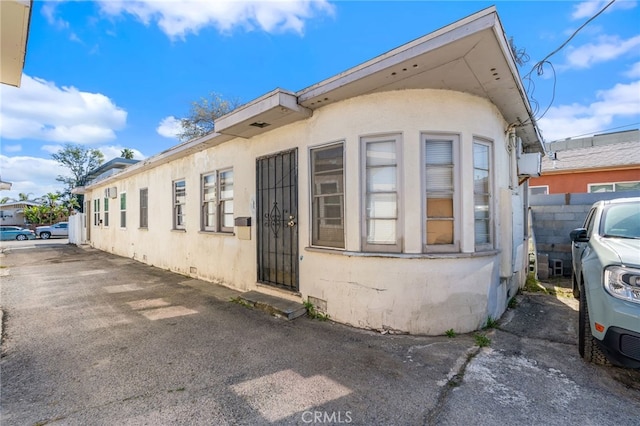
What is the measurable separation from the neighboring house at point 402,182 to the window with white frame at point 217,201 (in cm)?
149

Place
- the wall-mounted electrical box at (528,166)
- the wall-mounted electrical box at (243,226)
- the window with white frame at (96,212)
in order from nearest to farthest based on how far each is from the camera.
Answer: the wall-mounted electrical box at (243,226) < the wall-mounted electrical box at (528,166) < the window with white frame at (96,212)

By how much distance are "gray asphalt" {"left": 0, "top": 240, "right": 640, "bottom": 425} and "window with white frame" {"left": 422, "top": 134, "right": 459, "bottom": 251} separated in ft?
4.11

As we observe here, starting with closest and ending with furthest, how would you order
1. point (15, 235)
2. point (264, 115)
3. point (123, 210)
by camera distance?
point (264, 115)
point (123, 210)
point (15, 235)

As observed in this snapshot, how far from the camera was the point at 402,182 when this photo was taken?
151 inches

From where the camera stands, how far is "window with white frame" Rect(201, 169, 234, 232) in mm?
6648

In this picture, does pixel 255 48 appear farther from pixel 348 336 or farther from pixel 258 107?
pixel 348 336

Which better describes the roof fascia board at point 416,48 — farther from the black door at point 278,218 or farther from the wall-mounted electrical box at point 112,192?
the wall-mounted electrical box at point 112,192

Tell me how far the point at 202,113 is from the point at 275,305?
15842 mm

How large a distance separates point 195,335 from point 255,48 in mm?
7604

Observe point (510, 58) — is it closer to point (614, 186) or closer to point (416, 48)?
point (416, 48)

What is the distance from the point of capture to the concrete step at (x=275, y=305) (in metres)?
4.45

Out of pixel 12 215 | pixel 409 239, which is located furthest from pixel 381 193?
pixel 12 215

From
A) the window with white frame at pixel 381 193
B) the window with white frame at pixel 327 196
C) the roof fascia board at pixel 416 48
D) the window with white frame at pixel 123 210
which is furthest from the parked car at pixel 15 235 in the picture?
the window with white frame at pixel 381 193

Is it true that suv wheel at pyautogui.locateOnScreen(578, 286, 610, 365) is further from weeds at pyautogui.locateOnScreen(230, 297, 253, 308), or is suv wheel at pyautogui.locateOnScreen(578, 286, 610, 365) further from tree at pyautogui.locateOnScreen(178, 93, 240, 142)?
tree at pyautogui.locateOnScreen(178, 93, 240, 142)
